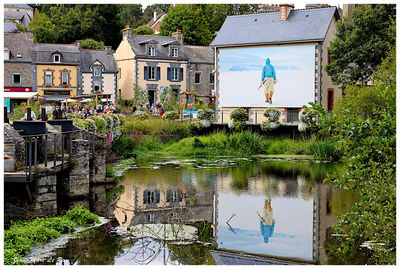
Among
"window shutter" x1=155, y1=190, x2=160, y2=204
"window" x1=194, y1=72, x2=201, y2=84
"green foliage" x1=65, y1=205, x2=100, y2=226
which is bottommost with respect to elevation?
"window shutter" x1=155, y1=190, x2=160, y2=204

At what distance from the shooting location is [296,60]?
35.9 meters

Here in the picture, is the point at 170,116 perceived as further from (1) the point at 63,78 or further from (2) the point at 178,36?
(2) the point at 178,36

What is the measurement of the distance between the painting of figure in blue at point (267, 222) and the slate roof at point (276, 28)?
22979 mm

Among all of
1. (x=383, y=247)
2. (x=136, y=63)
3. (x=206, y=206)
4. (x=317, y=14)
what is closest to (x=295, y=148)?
(x=317, y=14)

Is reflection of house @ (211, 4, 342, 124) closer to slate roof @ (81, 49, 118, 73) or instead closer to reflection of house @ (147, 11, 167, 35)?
slate roof @ (81, 49, 118, 73)

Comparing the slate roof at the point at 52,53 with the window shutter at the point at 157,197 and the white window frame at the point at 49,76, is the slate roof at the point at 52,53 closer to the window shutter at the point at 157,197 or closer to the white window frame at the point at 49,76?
the white window frame at the point at 49,76

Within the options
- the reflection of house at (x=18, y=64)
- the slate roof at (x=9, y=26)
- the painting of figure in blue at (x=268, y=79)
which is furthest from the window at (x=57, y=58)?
the slate roof at (x=9, y=26)

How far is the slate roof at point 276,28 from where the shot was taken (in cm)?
3550

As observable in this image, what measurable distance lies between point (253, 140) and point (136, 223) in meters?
17.3

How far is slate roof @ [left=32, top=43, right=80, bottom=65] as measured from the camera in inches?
1989

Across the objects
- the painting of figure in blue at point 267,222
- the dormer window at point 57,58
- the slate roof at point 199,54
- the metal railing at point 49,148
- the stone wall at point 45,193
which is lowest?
the painting of figure in blue at point 267,222

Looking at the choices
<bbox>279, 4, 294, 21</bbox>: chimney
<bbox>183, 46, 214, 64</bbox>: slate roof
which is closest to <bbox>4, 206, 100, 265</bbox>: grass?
<bbox>279, 4, 294, 21</bbox>: chimney

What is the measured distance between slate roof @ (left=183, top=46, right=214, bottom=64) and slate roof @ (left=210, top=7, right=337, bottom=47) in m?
15.6

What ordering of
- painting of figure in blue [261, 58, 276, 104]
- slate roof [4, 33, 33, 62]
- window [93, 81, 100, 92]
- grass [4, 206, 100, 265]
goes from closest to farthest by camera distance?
grass [4, 206, 100, 265] → painting of figure in blue [261, 58, 276, 104] → slate roof [4, 33, 33, 62] → window [93, 81, 100, 92]
